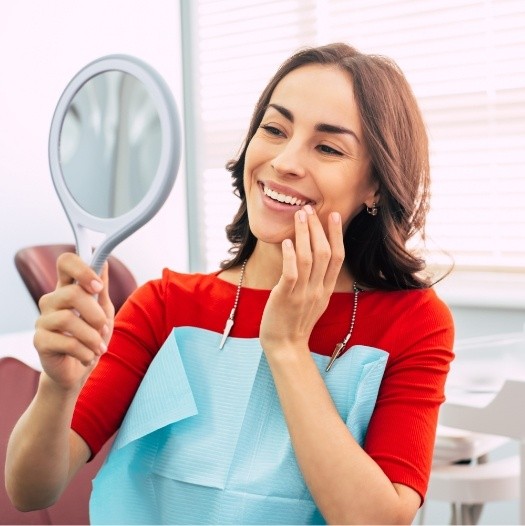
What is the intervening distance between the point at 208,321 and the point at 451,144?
2127 millimetres

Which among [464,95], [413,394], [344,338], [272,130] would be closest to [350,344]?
[344,338]

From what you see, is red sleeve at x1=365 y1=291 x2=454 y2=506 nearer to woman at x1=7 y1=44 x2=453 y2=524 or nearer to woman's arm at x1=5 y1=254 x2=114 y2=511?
woman at x1=7 y1=44 x2=453 y2=524

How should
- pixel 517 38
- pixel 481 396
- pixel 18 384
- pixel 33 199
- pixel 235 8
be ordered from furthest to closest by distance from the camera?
pixel 235 8, pixel 33 199, pixel 517 38, pixel 481 396, pixel 18 384

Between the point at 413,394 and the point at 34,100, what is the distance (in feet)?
8.77

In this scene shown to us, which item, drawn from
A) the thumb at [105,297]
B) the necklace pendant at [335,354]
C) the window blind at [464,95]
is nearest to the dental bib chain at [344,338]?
the necklace pendant at [335,354]

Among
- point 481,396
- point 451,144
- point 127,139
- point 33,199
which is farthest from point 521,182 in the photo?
point 127,139

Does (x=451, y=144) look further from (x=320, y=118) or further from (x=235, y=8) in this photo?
(x=320, y=118)

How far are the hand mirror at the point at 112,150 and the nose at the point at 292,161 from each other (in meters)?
0.34

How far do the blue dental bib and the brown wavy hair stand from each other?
0.56 feet

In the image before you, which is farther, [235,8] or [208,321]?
[235,8]

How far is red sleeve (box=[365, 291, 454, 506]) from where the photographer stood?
1108 millimetres

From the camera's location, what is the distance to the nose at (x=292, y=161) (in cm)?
116

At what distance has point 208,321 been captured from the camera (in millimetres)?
1286

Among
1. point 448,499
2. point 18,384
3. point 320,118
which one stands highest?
point 320,118
